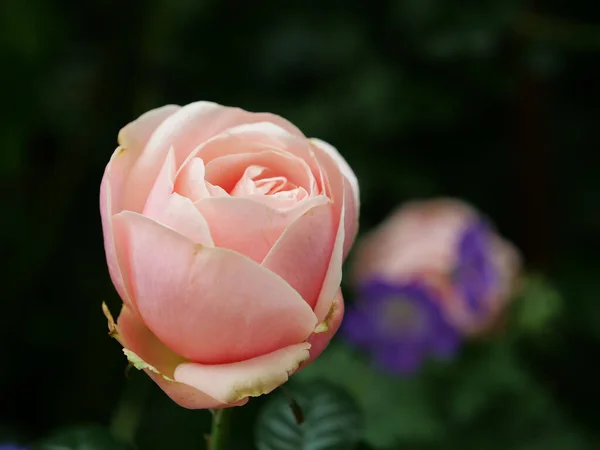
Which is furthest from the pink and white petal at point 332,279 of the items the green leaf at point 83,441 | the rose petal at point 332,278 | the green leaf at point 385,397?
the green leaf at point 385,397

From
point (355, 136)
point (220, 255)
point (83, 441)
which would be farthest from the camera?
point (355, 136)

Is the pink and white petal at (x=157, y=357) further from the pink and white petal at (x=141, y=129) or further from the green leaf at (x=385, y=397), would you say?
the green leaf at (x=385, y=397)

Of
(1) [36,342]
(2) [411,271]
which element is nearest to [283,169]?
(2) [411,271]

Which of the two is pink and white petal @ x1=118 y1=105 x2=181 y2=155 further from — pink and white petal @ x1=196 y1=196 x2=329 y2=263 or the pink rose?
the pink rose

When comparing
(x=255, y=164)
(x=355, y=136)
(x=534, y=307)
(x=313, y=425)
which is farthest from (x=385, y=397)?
(x=255, y=164)

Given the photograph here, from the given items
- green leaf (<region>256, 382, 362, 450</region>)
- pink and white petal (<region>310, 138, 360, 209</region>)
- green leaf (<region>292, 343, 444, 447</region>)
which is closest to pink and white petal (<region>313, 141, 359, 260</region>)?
pink and white petal (<region>310, 138, 360, 209</region>)

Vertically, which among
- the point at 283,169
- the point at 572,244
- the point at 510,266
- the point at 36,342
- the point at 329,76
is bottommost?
the point at 36,342

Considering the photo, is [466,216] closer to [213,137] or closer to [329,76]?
[329,76]

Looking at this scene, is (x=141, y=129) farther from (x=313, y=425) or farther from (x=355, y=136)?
(x=355, y=136)
